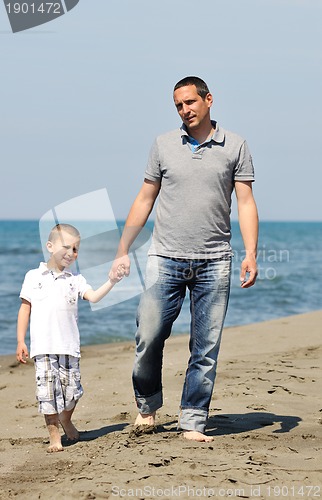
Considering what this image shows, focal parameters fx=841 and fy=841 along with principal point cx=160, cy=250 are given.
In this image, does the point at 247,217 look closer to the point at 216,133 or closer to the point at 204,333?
the point at 216,133

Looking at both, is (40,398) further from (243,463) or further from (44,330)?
(243,463)

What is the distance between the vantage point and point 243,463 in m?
4.28

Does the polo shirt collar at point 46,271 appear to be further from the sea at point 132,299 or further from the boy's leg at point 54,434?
the boy's leg at point 54,434

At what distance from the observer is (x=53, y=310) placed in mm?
5176

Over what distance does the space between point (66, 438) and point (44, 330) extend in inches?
30.4

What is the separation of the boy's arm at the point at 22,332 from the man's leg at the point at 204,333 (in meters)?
1.01

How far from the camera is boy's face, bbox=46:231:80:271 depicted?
5.15 m

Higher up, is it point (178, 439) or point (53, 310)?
point (53, 310)

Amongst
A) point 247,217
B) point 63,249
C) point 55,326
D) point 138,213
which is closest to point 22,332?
point 55,326

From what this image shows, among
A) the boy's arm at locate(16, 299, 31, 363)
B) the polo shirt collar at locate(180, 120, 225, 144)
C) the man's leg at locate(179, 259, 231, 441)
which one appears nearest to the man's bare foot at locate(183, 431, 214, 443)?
the man's leg at locate(179, 259, 231, 441)

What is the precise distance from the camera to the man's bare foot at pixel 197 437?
4.97m

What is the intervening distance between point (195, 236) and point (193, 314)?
1.64 ft

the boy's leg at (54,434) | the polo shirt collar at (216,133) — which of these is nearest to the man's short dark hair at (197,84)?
the polo shirt collar at (216,133)

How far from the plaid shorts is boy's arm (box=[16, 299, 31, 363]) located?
4.3 inches
